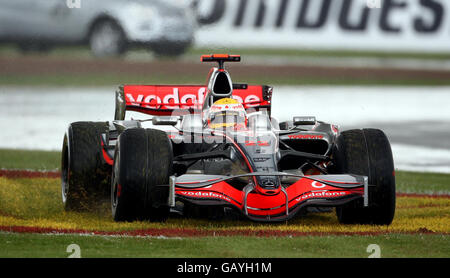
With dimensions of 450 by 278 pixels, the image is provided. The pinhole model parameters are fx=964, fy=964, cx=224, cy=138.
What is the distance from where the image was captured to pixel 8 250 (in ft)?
23.9

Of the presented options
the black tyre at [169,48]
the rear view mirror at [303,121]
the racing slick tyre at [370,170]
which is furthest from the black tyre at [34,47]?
the racing slick tyre at [370,170]

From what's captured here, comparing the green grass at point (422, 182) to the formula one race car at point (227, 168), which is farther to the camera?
the green grass at point (422, 182)

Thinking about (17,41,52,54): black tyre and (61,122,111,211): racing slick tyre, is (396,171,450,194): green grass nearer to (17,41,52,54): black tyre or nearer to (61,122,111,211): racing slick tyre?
(61,122,111,211): racing slick tyre

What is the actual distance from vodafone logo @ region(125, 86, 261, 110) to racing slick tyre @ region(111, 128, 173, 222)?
8.94ft

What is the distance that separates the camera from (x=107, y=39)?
73.8 ft

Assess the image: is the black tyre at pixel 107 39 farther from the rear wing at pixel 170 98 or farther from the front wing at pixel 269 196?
the front wing at pixel 269 196

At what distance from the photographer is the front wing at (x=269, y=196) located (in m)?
8.23

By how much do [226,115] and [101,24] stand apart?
12047 millimetres

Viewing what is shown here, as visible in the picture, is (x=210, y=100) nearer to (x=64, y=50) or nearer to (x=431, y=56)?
(x=64, y=50)

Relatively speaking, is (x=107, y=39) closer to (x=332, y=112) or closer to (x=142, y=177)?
(x=332, y=112)

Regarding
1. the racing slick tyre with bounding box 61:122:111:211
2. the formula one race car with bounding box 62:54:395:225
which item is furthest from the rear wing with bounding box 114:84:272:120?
the racing slick tyre with bounding box 61:122:111:211

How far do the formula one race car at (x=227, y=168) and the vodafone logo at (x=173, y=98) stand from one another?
33.7 inches
